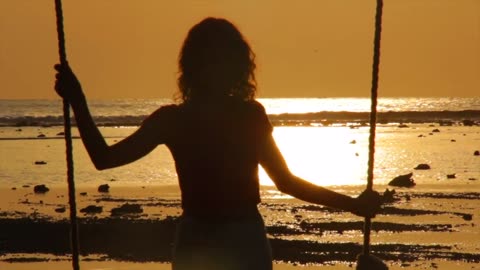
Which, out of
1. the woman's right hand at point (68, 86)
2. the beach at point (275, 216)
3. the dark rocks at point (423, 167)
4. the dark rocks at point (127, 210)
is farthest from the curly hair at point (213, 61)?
the dark rocks at point (423, 167)

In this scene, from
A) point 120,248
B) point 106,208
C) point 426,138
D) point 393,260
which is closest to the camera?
→ point 393,260

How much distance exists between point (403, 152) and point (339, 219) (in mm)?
29353

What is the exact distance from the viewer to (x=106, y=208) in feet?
92.1

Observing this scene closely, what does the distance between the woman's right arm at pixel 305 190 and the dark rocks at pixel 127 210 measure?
2281cm

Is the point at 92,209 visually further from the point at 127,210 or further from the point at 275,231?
the point at 275,231

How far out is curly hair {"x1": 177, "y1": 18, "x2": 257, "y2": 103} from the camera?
13.9ft

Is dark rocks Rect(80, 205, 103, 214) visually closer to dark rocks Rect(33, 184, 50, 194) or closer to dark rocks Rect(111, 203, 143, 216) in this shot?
dark rocks Rect(111, 203, 143, 216)

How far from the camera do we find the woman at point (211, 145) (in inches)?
163

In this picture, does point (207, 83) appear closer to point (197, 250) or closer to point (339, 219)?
point (197, 250)

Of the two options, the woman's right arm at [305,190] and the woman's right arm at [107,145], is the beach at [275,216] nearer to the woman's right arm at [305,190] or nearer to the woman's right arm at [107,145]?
the woman's right arm at [305,190]

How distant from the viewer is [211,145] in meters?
4.17

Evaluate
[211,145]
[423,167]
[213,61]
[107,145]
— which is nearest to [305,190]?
[211,145]

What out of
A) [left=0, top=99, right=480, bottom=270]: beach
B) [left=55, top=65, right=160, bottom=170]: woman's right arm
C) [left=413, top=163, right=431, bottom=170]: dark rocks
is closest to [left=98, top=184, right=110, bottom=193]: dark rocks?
[left=0, top=99, right=480, bottom=270]: beach

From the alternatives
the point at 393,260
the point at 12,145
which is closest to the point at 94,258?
the point at 393,260
